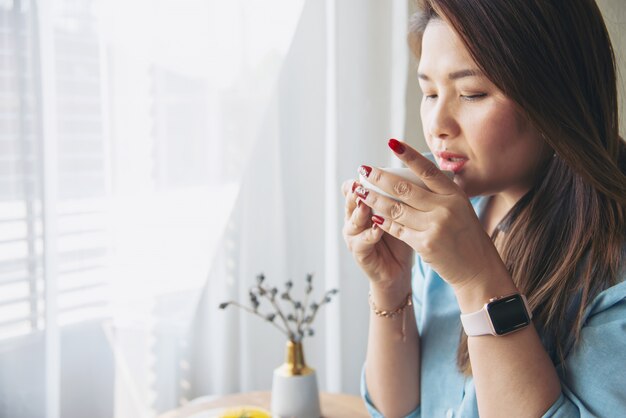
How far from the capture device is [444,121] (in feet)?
2.92

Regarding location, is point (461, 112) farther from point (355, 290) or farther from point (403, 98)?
point (355, 290)

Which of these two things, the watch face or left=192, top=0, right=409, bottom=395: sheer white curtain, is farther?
left=192, top=0, right=409, bottom=395: sheer white curtain

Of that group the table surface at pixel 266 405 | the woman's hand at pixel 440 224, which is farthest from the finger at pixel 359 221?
the table surface at pixel 266 405

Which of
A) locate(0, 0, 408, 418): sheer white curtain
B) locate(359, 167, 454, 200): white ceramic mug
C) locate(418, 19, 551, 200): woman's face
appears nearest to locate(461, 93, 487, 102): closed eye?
locate(418, 19, 551, 200): woman's face

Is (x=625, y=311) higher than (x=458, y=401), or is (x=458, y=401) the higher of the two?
(x=625, y=311)

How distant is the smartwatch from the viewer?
0.79 metres

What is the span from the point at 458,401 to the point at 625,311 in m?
0.33

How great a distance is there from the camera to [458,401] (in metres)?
1.02

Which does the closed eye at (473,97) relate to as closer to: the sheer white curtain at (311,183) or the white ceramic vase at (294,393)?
the white ceramic vase at (294,393)

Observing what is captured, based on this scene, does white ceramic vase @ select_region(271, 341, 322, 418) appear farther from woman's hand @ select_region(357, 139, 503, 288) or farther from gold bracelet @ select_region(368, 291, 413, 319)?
woman's hand @ select_region(357, 139, 503, 288)

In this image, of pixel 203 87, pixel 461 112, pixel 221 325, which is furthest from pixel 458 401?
pixel 203 87

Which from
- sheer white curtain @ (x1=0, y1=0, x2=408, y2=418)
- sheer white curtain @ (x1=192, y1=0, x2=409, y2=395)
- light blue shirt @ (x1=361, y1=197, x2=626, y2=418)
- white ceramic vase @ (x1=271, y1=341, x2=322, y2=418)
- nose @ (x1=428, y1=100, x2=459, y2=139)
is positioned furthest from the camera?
sheer white curtain @ (x1=192, y1=0, x2=409, y2=395)

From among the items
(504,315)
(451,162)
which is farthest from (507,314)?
(451,162)

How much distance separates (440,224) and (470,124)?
182 mm
